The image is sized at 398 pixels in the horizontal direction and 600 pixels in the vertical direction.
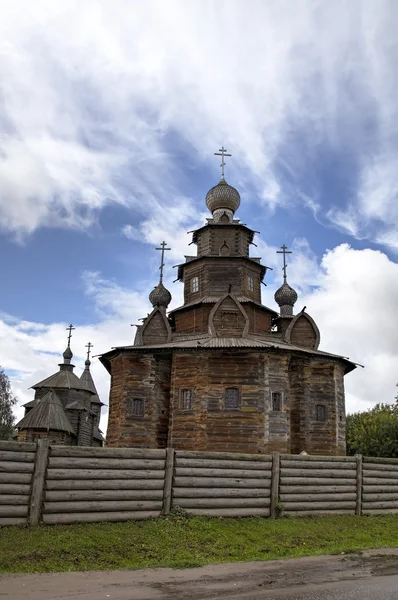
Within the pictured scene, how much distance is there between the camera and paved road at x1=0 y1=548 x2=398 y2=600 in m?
6.48

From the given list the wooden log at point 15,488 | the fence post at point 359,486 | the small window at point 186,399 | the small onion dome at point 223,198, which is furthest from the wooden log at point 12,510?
the small onion dome at point 223,198

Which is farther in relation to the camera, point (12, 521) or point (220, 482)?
point (220, 482)

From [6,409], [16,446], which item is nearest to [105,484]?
[16,446]

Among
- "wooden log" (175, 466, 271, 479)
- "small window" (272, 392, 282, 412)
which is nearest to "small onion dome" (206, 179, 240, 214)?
"small window" (272, 392, 282, 412)

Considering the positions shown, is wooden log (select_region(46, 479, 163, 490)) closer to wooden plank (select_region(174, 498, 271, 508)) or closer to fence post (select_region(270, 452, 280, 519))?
wooden plank (select_region(174, 498, 271, 508))

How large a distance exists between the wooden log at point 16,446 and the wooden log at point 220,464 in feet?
11.0

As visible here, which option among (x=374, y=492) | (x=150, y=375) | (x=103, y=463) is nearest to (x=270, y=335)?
(x=150, y=375)

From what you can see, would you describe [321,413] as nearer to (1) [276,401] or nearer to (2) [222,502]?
(1) [276,401]

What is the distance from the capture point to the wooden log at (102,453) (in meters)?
10.1

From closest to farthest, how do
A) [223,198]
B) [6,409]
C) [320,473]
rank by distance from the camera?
[320,473] < [223,198] < [6,409]

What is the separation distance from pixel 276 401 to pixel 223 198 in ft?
50.9

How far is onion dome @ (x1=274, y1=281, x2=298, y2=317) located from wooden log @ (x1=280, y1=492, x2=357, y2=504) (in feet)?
68.1

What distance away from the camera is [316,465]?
1367 centimetres

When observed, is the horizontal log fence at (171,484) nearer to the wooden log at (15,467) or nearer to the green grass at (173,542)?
the wooden log at (15,467)
